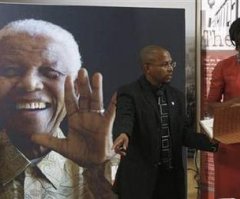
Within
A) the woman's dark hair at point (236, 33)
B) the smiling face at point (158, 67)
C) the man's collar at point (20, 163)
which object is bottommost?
the man's collar at point (20, 163)

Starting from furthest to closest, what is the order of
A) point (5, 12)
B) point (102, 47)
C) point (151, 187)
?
1. point (102, 47)
2. point (5, 12)
3. point (151, 187)

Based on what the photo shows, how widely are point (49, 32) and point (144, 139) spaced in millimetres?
1065

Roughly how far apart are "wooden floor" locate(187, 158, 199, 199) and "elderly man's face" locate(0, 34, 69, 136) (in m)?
1.08

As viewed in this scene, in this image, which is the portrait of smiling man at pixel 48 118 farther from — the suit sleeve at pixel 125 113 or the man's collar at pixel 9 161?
the suit sleeve at pixel 125 113

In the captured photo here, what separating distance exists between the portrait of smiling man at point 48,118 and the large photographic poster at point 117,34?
65 millimetres

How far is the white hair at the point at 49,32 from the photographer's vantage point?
2.40 meters

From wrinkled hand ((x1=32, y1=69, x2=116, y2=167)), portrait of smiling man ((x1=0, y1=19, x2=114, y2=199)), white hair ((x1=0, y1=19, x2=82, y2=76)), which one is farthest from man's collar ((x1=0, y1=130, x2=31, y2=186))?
white hair ((x1=0, y1=19, x2=82, y2=76))

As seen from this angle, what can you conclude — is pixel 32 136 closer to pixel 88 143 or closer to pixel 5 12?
pixel 88 143

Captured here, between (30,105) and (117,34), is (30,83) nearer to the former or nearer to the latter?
(30,105)

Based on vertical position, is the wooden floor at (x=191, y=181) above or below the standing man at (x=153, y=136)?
below

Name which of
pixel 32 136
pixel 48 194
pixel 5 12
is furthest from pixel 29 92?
pixel 48 194

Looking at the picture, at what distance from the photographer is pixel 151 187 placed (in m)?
1.79

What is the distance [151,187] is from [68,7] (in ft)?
4.22

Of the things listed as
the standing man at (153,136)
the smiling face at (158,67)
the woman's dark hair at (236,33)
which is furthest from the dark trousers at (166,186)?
the woman's dark hair at (236,33)
